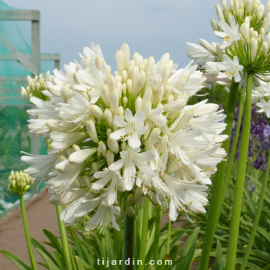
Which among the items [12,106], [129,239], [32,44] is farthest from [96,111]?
[32,44]

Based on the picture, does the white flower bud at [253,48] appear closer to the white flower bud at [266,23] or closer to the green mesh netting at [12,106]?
the white flower bud at [266,23]

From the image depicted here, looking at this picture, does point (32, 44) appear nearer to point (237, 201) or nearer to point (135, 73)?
point (135, 73)

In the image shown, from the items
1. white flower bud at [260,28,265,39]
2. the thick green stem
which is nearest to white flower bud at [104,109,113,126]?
the thick green stem

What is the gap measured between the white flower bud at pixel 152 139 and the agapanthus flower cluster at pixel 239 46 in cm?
56

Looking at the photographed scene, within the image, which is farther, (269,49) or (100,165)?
(269,49)

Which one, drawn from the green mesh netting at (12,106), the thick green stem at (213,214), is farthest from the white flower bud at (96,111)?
the green mesh netting at (12,106)

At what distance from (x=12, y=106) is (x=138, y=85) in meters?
6.86

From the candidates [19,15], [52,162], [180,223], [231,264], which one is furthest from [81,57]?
[19,15]

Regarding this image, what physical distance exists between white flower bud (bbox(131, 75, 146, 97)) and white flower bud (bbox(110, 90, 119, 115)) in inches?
3.7

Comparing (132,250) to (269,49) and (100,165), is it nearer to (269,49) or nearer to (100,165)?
(100,165)

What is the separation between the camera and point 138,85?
121cm

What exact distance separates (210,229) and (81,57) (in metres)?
0.94

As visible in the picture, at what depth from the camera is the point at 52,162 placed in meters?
1.32

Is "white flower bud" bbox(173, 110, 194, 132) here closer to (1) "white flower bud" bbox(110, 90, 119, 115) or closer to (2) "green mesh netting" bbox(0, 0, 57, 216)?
(1) "white flower bud" bbox(110, 90, 119, 115)
